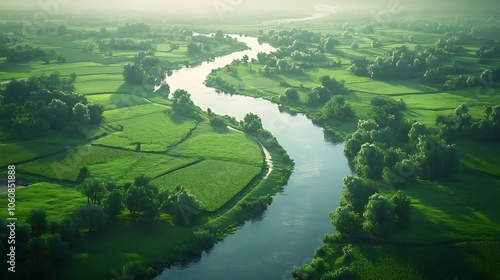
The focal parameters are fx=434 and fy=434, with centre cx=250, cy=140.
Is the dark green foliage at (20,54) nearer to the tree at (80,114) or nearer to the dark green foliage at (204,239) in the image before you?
the tree at (80,114)

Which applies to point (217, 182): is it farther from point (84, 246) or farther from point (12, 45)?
point (12, 45)

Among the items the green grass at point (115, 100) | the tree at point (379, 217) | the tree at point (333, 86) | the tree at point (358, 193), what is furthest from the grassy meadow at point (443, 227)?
the green grass at point (115, 100)

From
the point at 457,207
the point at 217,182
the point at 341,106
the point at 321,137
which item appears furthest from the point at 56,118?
the point at 457,207

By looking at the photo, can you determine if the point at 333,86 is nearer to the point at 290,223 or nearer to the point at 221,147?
the point at 221,147

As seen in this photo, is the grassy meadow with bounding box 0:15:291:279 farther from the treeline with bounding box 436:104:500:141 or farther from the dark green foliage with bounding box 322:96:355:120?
the treeline with bounding box 436:104:500:141

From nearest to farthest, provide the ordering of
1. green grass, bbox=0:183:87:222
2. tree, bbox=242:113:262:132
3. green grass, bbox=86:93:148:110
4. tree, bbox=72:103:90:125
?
green grass, bbox=0:183:87:222
tree, bbox=72:103:90:125
tree, bbox=242:113:262:132
green grass, bbox=86:93:148:110

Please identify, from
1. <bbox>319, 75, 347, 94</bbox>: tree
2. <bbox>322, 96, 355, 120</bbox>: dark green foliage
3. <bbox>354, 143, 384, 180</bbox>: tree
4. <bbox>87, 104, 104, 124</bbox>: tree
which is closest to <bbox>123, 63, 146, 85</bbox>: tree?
<bbox>87, 104, 104, 124</bbox>: tree
